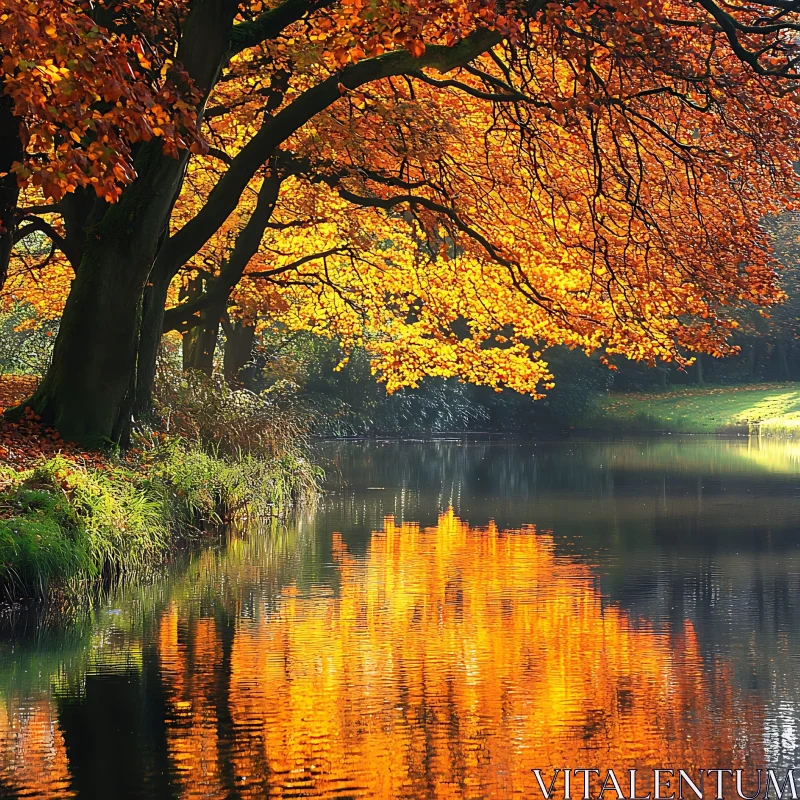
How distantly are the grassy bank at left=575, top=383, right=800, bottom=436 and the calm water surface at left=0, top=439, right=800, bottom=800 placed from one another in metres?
34.1

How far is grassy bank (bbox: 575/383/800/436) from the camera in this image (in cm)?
5288

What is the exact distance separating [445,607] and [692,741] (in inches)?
189

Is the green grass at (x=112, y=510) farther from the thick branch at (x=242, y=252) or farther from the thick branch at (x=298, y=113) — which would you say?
the thick branch at (x=242, y=252)

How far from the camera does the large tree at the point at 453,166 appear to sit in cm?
1516

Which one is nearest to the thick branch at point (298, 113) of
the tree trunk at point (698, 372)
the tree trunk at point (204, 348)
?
the tree trunk at point (204, 348)

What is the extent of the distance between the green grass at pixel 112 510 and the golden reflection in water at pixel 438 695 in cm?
126

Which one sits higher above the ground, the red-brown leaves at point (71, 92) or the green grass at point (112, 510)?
the red-brown leaves at point (71, 92)

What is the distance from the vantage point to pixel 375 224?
29000 millimetres

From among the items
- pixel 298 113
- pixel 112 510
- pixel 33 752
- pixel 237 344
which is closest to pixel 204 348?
pixel 237 344

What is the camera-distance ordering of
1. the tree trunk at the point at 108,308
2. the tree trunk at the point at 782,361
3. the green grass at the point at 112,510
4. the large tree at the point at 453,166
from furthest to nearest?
the tree trunk at the point at 782,361 → the tree trunk at the point at 108,308 → the large tree at the point at 453,166 → the green grass at the point at 112,510

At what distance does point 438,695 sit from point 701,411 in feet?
161

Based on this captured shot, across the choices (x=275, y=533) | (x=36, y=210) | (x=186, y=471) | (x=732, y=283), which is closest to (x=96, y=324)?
(x=186, y=471)

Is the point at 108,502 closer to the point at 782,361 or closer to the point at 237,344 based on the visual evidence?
the point at 237,344

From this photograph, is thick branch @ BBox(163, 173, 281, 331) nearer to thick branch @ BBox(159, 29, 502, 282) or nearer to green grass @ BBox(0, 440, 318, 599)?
green grass @ BBox(0, 440, 318, 599)
